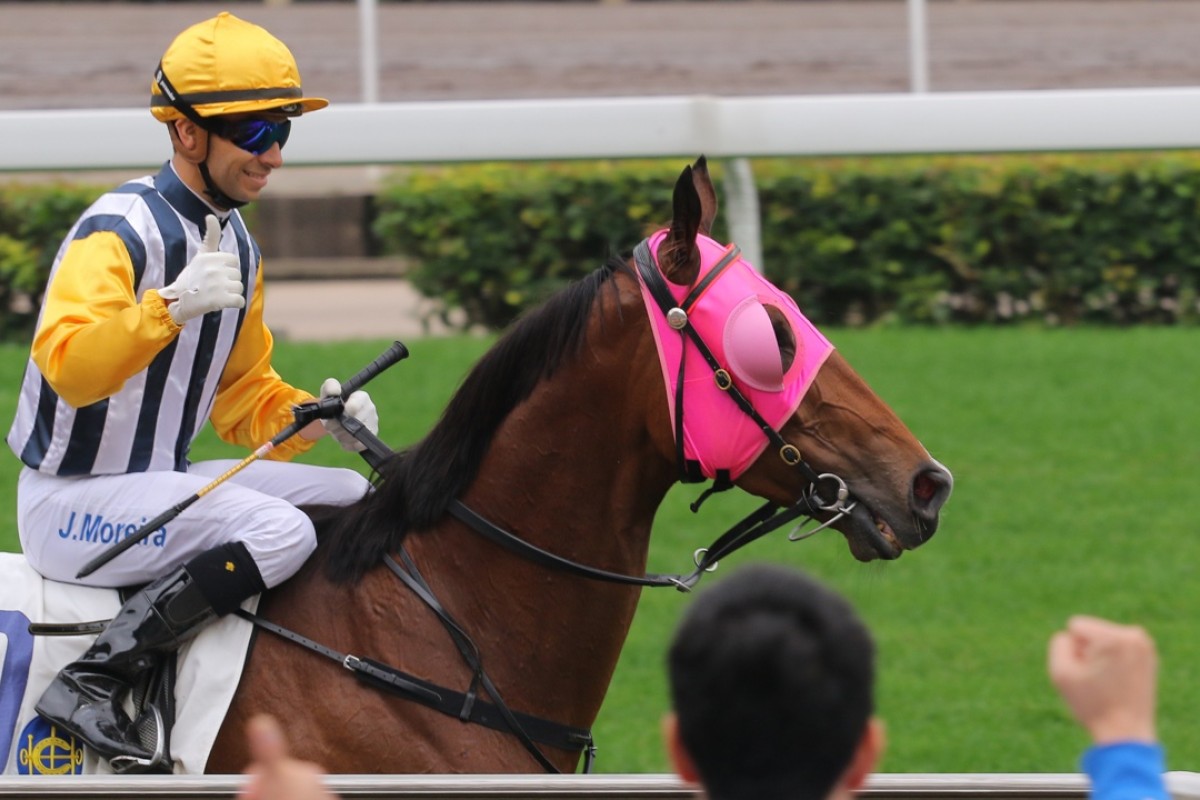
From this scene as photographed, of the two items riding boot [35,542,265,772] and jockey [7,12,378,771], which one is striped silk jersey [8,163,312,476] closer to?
jockey [7,12,378,771]

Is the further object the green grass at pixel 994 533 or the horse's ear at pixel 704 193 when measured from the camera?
the green grass at pixel 994 533

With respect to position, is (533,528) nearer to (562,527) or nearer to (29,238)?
(562,527)

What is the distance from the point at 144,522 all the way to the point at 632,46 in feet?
43.0

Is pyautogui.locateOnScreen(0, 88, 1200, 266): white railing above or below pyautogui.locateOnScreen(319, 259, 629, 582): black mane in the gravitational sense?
above

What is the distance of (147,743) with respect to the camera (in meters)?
2.78

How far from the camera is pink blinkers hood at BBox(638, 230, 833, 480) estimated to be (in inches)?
111

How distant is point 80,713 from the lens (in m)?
2.74

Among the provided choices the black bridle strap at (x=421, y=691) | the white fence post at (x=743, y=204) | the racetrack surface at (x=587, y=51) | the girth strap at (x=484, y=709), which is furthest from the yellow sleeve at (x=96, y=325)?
the racetrack surface at (x=587, y=51)

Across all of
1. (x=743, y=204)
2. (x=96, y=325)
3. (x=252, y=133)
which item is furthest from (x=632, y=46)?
(x=96, y=325)

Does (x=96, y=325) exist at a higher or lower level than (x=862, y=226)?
lower

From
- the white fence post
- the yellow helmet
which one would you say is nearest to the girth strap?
the yellow helmet

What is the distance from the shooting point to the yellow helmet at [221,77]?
2.92 meters

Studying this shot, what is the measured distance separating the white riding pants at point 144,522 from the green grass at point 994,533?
1.19 meters

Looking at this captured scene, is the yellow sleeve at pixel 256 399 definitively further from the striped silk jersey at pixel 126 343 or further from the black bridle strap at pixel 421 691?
the black bridle strap at pixel 421 691
